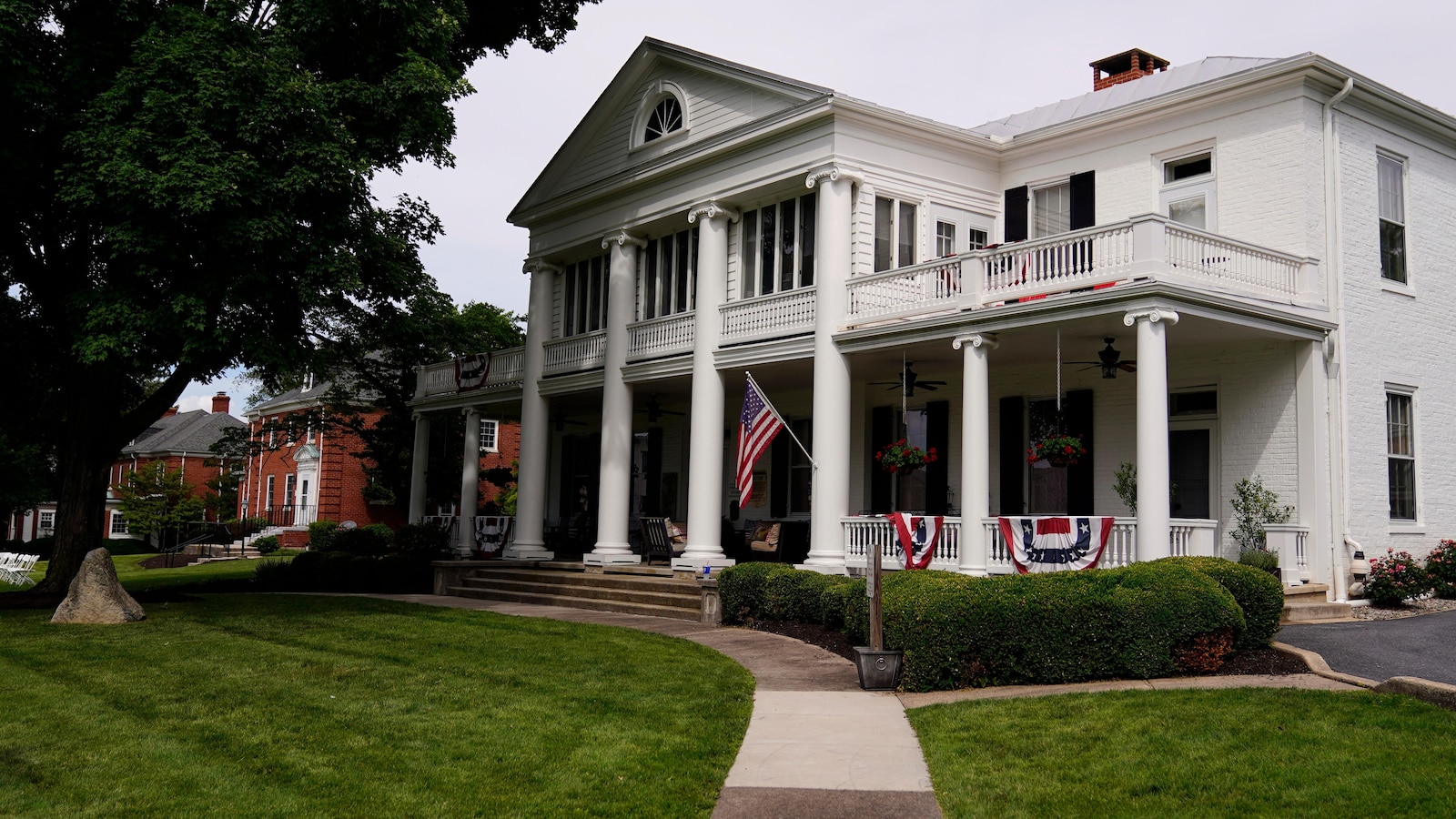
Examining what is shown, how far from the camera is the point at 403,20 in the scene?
A: 54.3ft

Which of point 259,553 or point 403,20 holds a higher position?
point 403,20

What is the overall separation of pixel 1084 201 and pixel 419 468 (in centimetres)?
1698

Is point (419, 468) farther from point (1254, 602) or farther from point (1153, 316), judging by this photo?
point (1254, 602)

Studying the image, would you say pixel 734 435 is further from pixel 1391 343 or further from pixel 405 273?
pixel 1391 343

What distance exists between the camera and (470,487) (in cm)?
2525

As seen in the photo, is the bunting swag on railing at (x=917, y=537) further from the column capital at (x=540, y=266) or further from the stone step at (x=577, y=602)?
the column capital at (x=540, y=266)

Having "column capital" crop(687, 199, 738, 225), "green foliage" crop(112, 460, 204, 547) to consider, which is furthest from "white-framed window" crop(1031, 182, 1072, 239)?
"green foliage" crop(112, 460, 204, 547)

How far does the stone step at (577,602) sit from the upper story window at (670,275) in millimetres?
5615

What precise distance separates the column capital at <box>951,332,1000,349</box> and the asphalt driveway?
16.5 ft

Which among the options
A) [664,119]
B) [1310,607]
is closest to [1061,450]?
[1310,607]

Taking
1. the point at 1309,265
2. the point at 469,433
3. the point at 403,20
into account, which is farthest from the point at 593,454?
the point at 1309,265

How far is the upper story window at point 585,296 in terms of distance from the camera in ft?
75.7

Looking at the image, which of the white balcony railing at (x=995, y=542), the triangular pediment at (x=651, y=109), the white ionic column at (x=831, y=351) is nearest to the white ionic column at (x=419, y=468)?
the triangular pediment at (x=651, y=109)

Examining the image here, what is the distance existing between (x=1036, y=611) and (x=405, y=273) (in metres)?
11.4
